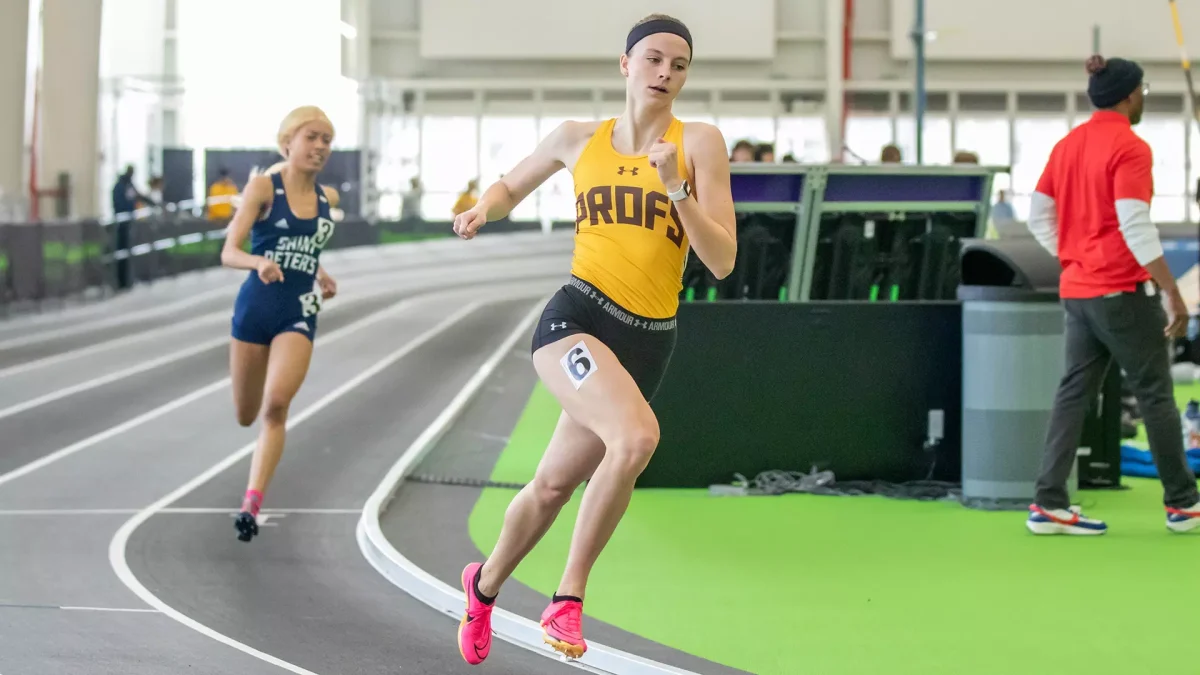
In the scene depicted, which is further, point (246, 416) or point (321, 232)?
point (246, 416)

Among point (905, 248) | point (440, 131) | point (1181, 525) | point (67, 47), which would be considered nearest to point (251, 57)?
point (440, 131)

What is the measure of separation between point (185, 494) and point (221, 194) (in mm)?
21403

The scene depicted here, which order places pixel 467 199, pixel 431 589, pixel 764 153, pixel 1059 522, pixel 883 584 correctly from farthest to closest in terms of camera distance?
pixel 467 199 → pixel 764 153 → pixel 1059 522 → pixel 883 584 → pixel 431 589

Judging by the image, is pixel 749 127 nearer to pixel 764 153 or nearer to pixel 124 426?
pixel 764 153

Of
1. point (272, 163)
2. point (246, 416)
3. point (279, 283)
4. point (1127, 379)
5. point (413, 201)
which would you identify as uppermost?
point (272, 163)

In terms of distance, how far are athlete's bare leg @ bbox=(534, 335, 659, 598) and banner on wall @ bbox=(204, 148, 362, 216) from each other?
26.9 metres

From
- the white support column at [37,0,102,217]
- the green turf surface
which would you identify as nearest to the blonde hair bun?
the green turf surface

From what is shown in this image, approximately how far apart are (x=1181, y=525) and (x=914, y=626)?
2.46 m

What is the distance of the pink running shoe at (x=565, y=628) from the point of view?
466 centimetres

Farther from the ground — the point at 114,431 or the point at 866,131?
the point at 866,131

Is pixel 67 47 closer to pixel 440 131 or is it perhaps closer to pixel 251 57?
pixel 251 57

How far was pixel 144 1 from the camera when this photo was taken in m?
36.8

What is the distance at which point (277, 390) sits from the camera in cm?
763

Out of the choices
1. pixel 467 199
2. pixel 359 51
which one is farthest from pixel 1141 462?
pixel 359 51
